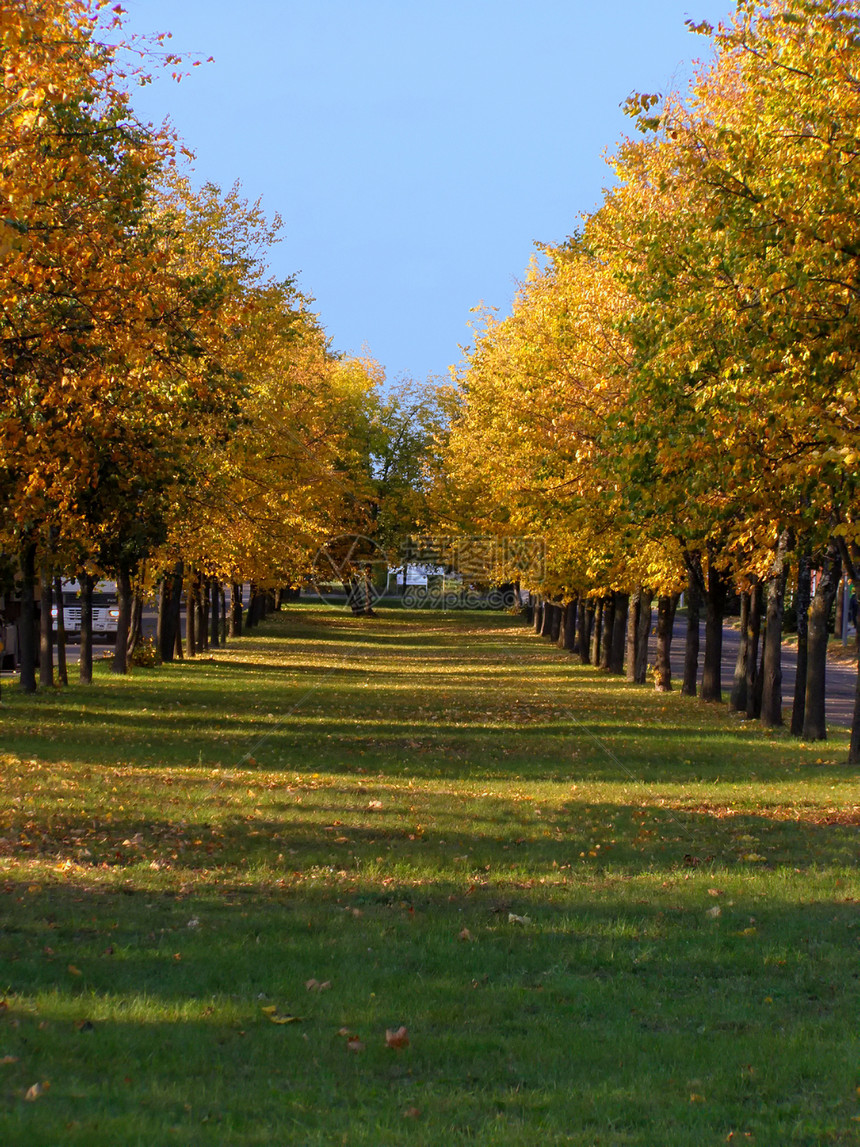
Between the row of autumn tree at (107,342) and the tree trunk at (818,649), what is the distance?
10.1 meters

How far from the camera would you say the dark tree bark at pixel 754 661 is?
27.0 m

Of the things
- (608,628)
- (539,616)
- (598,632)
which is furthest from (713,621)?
(539,616)

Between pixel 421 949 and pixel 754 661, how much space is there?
68.5ft

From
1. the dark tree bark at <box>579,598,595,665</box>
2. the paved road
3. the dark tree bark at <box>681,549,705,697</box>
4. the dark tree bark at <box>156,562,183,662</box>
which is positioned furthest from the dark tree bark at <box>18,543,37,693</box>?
the dark tree bark at <box>579,598,595,665</box>

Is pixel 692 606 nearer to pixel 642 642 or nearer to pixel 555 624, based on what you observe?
pixel 642 642

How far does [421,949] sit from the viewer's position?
25.7 feet

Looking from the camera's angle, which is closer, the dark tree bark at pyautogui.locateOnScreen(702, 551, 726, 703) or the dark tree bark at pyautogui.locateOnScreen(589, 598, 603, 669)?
the dark tree bark at pyautogui.locateOnScreen(702, 551, 726, 703)

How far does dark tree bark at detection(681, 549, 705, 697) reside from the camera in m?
28.8

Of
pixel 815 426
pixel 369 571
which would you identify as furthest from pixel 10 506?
pixel 369 571

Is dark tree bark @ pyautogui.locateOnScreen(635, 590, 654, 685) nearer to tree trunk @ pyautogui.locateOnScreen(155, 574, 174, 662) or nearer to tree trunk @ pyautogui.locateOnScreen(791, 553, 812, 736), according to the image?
tree trunk @ pyautogui.locateOnScreen(791, 553, 812, 736)

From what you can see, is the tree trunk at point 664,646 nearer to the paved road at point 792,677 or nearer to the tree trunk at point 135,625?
the paved road at point 792,677

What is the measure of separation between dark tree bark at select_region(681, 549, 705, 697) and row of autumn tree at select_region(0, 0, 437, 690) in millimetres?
9546

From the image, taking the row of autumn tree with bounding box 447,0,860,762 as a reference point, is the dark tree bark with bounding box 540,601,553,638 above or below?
below

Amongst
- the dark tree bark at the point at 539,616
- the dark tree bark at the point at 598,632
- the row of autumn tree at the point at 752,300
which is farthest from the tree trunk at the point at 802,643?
the dark tree bark at the point at 539,616
